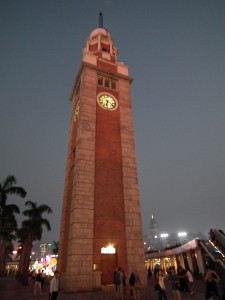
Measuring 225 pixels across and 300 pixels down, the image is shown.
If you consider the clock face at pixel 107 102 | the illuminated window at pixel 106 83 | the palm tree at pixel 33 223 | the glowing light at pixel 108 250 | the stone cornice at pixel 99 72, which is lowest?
the glowing light at pixel 108 250

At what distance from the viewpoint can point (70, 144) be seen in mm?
30391

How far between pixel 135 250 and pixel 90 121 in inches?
555

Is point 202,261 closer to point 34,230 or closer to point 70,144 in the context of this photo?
point 70,144

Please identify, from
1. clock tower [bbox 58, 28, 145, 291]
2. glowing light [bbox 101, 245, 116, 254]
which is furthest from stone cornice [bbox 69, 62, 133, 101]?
glowing light [bbox 101, 245, 116, 254]

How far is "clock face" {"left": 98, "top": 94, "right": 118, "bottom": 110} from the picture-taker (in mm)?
28406

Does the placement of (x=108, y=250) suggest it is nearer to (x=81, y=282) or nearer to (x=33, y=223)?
(x=81, y=282)

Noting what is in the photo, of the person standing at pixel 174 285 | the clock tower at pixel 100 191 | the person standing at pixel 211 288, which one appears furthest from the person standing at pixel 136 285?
the clock tower at pixel 100 191

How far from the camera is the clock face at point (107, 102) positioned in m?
28.4

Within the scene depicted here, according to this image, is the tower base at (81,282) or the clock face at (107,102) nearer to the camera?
the tower base at (81,282)

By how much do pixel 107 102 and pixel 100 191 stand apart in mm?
11875

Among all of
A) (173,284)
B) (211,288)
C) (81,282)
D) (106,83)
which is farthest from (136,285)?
(106,83)

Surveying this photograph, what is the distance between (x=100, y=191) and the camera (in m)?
22.6

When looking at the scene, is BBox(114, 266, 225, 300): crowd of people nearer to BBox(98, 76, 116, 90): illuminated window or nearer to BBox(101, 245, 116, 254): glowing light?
BBox(101, 245, 116, 254): glowing light

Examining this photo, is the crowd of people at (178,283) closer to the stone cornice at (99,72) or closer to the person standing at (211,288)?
the person standing at (211,288)
